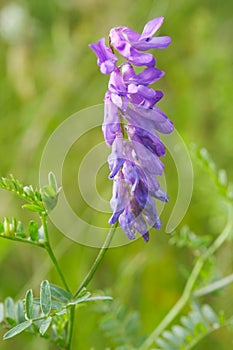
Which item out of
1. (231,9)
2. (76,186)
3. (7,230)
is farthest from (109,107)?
(231,9)

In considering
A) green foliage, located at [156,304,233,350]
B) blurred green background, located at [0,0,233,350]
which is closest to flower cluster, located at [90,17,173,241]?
green foliage, located at [156,304,233,350]

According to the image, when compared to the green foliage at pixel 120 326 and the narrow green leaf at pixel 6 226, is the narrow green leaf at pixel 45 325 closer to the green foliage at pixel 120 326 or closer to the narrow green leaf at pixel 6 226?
the narrow green leaf at pixel 6 226

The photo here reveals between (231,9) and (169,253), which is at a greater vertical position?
(231,9)

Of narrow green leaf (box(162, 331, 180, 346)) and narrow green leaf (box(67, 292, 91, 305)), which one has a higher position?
narrow green leaf (box(67, 292, 91, 305))

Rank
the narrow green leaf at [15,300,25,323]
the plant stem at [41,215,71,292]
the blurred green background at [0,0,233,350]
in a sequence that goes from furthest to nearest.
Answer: the blurred green background at [0,0,233,350] < the narrow green leaf at [15,300,25,323] < the plant stem at [41,215,71,292]

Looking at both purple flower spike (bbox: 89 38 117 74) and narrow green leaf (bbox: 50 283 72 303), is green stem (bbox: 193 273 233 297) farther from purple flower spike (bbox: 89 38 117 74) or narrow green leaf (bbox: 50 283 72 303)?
purple flower spike (bbox: 89 38 117 74)

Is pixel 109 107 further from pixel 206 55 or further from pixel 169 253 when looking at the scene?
pixel 206 55

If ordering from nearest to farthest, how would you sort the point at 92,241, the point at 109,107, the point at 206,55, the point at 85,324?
1. the point at 109,107
2. the point at 85,324
3. the point at 92,241
4. the point at 206,55

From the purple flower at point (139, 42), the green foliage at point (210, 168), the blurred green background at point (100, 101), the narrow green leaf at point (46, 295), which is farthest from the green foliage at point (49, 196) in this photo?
the blurred green background at point (100, 101)
